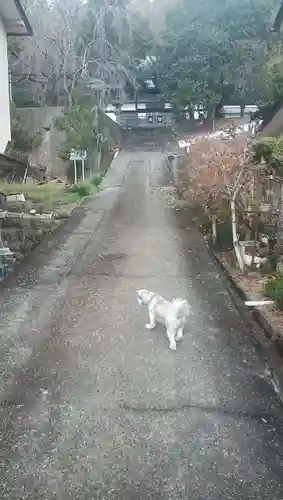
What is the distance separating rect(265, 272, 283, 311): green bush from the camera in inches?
233

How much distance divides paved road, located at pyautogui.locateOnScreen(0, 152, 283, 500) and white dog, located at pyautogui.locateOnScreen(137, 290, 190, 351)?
0.38ft

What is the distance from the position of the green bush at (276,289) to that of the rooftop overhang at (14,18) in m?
9.74

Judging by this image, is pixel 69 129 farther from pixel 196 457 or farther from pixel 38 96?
pixel 196 457

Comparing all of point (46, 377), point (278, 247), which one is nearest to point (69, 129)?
point (278, 247)

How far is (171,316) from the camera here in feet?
16.5

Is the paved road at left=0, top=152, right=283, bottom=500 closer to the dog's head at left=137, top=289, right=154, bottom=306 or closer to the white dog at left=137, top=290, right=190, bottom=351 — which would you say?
the white dog at left=137, top=290, right=190, bottom=351

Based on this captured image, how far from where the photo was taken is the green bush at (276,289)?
233 inches

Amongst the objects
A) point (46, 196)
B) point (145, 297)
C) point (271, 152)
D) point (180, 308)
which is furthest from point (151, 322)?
point (46, 196)

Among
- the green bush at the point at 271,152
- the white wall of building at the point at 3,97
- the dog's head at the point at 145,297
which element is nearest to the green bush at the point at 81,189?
the white wall of building at the point at 3,97

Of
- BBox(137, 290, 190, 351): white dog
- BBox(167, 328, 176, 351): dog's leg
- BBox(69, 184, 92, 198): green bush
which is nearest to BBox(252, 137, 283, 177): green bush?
BBox(137, 290, 190, 351): white dog

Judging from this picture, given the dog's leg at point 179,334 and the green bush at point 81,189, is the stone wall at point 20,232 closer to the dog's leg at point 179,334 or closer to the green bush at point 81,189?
the green bush at point 81,189

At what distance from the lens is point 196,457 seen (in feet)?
10.7

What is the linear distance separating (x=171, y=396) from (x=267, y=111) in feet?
39.8

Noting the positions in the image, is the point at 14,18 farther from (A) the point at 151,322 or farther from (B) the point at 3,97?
(A) the point at 151,322
